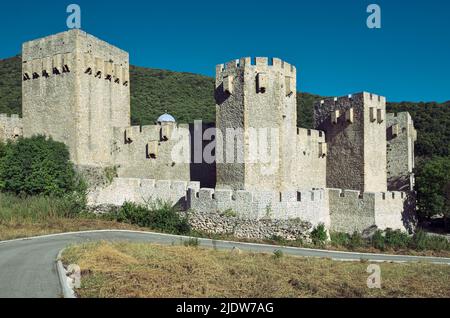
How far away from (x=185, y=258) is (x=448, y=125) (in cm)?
4035

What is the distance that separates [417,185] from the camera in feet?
74.1

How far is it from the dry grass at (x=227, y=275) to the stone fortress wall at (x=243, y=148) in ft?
17.5

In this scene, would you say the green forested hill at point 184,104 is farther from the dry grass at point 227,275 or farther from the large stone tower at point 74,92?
the dry grass at point 227,275

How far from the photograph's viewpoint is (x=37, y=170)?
1847cm

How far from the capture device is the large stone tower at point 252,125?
1781cm

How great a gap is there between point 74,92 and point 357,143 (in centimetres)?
1534

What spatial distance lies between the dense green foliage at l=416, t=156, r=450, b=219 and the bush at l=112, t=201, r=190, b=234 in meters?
13.7

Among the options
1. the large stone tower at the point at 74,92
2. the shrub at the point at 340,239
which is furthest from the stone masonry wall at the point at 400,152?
the large stone tower at the point at 74,92

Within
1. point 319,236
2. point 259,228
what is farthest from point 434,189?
point 259,228

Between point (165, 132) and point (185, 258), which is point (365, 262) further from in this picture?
point (165, 132)

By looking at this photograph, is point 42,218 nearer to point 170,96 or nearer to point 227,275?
point 227,275

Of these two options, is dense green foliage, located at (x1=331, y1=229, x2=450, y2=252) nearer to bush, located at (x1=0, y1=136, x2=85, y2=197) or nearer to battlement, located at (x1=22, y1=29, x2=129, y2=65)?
bush, located at (x1=0, y1=136, x2=85, y2=197)

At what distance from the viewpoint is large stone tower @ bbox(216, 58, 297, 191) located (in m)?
17.8
